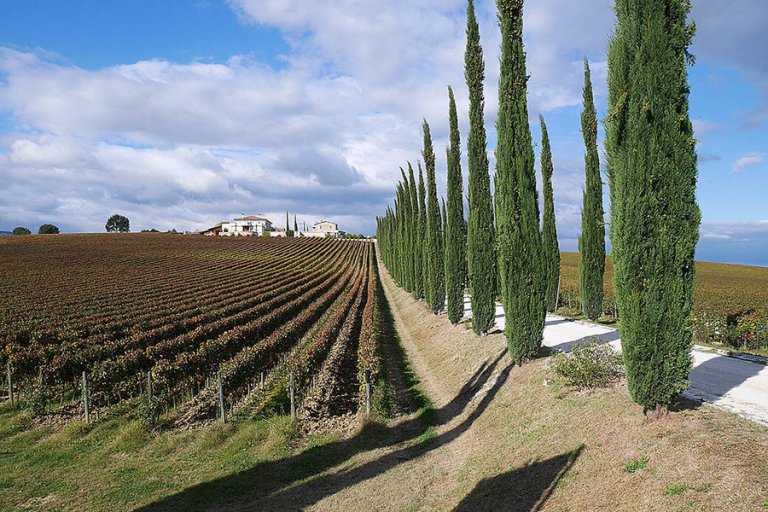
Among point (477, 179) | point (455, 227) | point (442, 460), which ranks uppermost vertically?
point (477, 179)

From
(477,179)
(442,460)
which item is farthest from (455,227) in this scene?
(442,460)

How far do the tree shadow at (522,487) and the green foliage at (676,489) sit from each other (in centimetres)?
150

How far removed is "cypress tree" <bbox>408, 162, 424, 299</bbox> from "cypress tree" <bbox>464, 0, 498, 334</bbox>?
12.7m

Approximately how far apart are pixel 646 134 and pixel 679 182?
813mm

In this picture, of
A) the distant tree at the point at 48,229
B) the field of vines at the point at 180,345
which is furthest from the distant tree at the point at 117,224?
the field of vines at the point at 180,345

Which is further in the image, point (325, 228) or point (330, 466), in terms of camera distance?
point (325, 228)

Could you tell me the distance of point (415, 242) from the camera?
3269 centimetres

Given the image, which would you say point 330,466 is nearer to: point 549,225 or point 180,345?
point 180,345

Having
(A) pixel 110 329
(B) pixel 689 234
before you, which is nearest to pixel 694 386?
(B) pixel 689 234

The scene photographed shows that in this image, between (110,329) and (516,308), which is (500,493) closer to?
(516,308)

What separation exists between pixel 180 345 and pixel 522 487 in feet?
49.9

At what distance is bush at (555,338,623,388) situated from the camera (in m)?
8.38

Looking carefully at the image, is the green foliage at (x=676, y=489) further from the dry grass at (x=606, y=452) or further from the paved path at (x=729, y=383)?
the paved path at (x=729, y=383)

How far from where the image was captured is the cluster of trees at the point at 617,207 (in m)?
6.30
